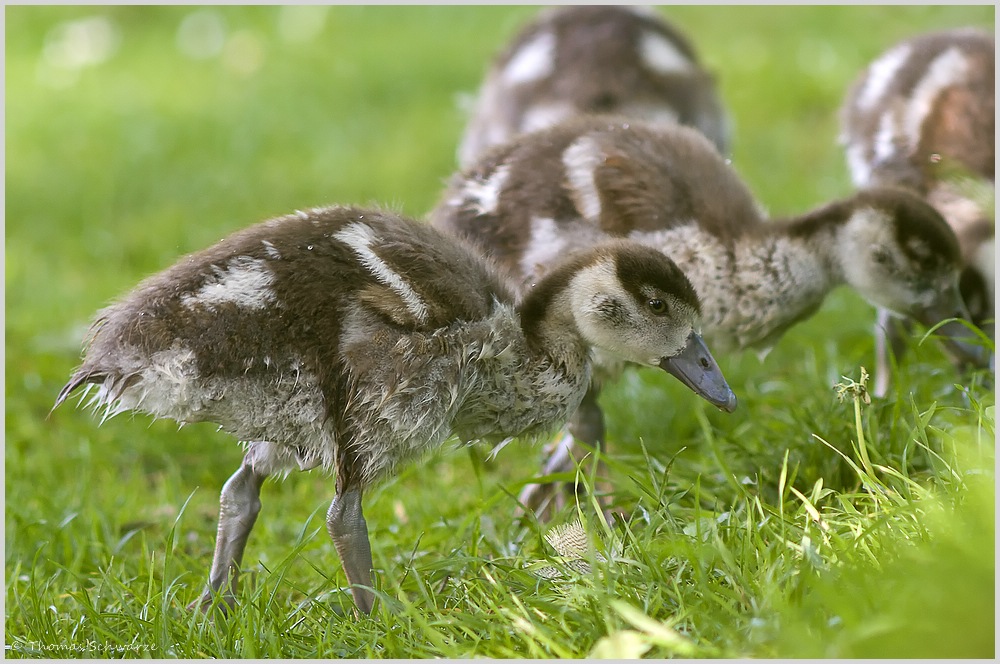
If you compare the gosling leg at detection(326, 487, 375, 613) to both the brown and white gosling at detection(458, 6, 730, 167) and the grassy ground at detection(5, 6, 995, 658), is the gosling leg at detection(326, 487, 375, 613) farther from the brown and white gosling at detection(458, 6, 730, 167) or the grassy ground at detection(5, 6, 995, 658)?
the brown and white gosling at detection(458, 6, 730, 167)

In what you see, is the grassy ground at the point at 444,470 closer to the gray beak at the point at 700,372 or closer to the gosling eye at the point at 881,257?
the gray beak at the point at 700,372

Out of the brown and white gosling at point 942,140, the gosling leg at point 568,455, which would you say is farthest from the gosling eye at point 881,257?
the gosling leg at point 568,455

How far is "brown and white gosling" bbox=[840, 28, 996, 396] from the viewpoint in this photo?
4.32m

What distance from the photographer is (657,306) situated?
10.5 feet

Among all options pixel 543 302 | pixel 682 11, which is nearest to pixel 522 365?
pixel 543 302

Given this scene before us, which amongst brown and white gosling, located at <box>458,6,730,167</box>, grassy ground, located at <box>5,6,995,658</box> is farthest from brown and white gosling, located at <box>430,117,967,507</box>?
brown and white gosling, located at <box>458,6,730,167</box>

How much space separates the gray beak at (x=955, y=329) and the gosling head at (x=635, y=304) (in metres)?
1.14

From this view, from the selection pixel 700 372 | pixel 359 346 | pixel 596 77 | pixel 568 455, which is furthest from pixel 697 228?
pixel 596 77

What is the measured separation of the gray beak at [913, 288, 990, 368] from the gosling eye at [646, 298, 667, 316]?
1.26 metres

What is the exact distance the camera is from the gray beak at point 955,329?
13.1 feet

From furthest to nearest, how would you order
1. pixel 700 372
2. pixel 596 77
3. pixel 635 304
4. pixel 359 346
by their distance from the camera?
pixel 596 77, pixel 700 372, pixel 635 304, pixel 359 346

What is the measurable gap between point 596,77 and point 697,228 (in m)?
1.84

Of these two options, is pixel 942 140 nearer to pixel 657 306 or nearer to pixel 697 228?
pixel 697 228

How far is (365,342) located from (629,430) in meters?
1.73
